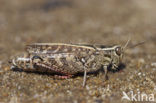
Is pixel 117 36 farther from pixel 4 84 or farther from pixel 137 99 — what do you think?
pixel 4 84

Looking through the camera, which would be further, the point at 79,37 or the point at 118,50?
the point at 79,37

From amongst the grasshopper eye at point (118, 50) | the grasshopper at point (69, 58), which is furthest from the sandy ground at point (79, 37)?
the grasshopper eye at point (118, 50)

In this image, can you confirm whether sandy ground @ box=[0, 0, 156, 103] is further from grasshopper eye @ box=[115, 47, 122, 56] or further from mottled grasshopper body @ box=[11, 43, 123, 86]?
grasshopper eye @ box=[115, 47, 122, 56]

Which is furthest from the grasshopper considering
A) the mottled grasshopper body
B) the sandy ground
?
the sandy ground

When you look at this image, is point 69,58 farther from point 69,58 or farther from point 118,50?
point 118,50

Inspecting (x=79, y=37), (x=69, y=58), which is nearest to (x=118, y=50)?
(x=69, y=58)

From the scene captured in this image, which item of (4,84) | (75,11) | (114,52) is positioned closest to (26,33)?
(75,11)

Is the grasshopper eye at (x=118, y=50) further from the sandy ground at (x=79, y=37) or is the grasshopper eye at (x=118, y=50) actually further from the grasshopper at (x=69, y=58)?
the sandy ground at (x=79, y=37)
